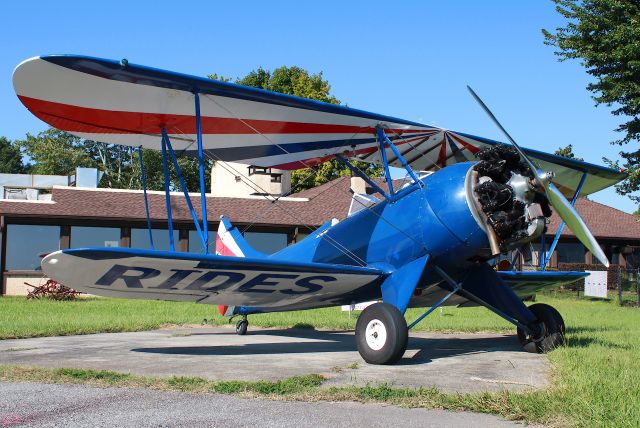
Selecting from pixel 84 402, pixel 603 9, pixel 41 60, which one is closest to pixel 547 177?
pixel 84 402

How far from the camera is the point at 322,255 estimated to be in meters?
9.63

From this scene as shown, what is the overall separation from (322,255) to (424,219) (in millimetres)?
2155

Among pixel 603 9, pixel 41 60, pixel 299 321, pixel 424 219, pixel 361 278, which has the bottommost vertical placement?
pixel 299 321

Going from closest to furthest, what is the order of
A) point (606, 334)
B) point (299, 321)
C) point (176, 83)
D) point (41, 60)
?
point (41, 60)
point (176, 83)
point (606, 334)
point (299, 321)

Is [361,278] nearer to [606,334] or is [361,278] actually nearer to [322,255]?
[322,255]

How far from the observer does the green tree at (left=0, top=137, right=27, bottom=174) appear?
9156cm

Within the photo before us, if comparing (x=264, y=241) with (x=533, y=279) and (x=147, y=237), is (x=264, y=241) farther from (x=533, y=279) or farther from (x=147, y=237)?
(x=533, y=279)

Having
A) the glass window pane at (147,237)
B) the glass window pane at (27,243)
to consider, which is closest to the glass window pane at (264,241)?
the glass window pane at (147,237)

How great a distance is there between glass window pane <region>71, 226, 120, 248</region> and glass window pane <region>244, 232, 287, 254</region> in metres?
5.80

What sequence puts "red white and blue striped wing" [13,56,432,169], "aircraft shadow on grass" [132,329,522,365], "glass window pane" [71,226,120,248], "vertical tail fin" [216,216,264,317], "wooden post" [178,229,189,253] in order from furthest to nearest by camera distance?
"wooden post" [178,229,189,253]
"glass window pane" [71,226,120,248]
"vertical tail fin" [216,216,264,317]
"aircraft shadow on grass" [132,329,522,365]
"red white and blue striped wing" [13,56,432,169]

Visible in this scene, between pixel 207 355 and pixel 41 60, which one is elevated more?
pixel 41 60

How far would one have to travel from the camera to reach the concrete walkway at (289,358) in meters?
6.27

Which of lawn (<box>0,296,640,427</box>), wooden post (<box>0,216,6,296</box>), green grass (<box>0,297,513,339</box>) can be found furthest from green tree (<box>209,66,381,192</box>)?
lawn (<box>0,296,640,427</box>)

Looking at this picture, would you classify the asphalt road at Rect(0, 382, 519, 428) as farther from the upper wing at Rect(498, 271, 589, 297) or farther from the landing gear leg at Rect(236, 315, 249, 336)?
the landing gear leg at Rect(236, 315, 249, 336)
